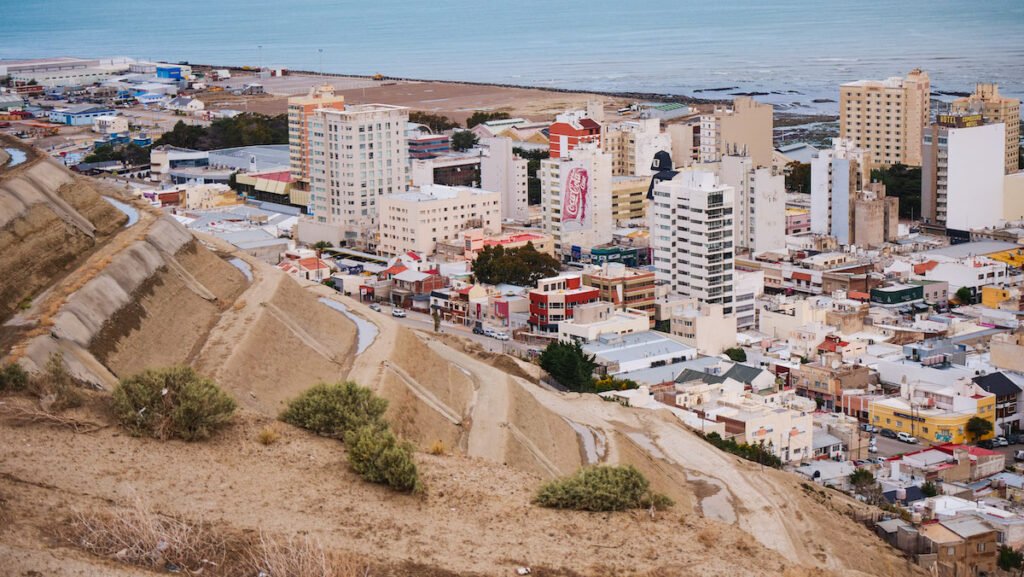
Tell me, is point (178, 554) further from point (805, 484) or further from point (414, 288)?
point (414, 288)

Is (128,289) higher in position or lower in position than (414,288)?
higher

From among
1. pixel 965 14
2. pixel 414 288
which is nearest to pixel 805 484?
pixel 414 288

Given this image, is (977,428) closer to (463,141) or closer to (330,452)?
(330,452)

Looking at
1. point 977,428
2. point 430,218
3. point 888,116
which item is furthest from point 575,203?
point 977,428

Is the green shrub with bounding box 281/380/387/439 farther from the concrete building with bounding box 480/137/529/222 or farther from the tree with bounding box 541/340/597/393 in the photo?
the concrete building with bounding box 480/137/529/222

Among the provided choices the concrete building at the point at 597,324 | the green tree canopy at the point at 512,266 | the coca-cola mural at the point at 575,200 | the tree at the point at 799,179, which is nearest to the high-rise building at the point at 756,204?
the coca-cola mural at the point at 575,200

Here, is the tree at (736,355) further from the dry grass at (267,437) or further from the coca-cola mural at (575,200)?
the dry grass at (267,437)
